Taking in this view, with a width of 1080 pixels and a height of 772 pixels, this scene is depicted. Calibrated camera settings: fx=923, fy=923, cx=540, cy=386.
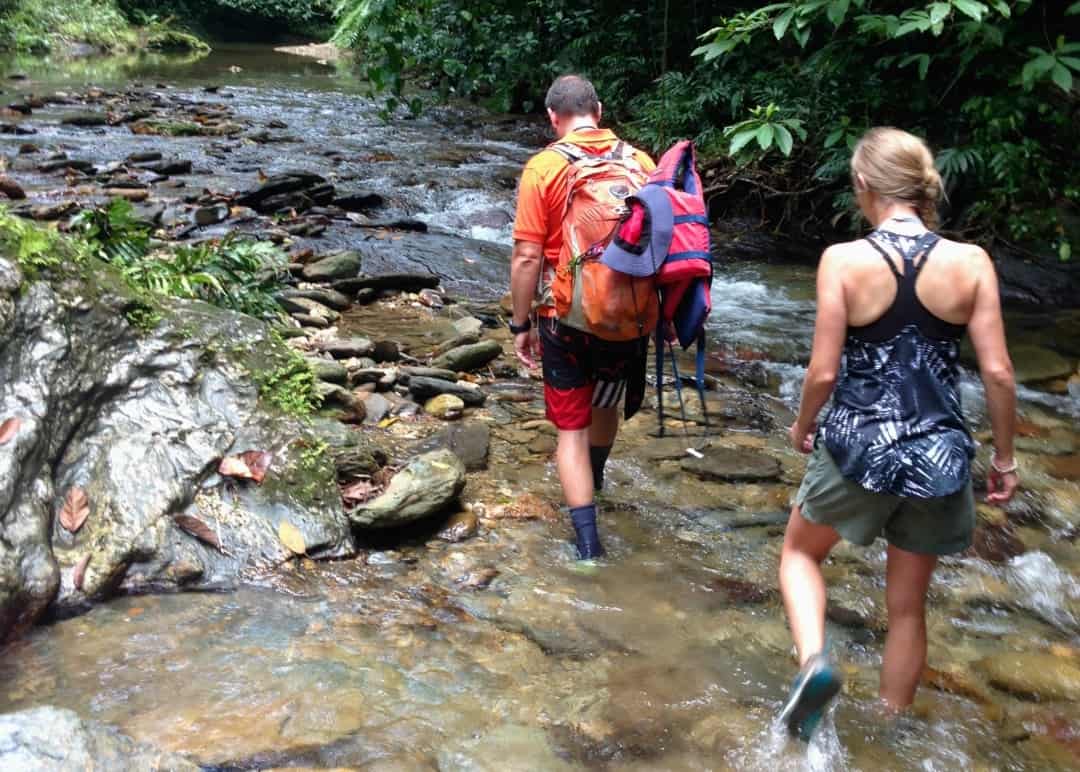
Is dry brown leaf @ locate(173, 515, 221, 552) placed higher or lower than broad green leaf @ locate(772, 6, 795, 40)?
lower

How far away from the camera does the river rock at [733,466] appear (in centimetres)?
484

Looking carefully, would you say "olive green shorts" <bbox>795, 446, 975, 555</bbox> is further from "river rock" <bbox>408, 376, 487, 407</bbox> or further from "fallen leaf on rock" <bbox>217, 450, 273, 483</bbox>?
"river rock" <bbox>408, 376, 487, 407</bbox>

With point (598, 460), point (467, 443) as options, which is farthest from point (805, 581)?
point (467, 443)

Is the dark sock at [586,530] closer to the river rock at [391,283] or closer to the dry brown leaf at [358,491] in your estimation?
the dry brown leaf at [358,491]

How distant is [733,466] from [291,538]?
7.95ft

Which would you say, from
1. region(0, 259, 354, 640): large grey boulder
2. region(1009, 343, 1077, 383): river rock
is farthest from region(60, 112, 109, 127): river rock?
region(1009, 343, 1077, 383): river rock

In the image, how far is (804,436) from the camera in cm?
283

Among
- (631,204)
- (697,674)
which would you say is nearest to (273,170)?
(631,204)

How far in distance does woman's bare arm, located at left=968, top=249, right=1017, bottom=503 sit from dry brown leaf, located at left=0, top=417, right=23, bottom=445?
2.93 m

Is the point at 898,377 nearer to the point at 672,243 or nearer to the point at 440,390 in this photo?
the point at 672,243

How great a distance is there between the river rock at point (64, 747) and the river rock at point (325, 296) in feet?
16.2

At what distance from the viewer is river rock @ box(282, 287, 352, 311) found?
6852mm

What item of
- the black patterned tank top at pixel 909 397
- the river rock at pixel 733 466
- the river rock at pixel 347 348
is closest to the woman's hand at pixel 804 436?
the black patterned tank top at pixel 909 397

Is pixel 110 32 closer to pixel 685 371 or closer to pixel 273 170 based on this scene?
pixel 273 170
